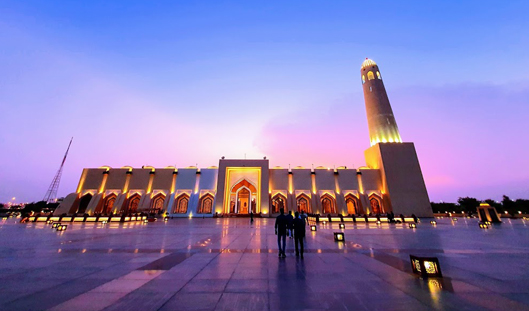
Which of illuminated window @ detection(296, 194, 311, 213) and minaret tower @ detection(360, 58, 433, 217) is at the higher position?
minaret tower @ detection(360, 58, 433, 217)

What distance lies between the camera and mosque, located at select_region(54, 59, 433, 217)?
35625 millimetres

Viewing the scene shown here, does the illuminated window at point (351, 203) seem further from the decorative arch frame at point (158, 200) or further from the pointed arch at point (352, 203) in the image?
the decorative arch frame at point (158, 200)

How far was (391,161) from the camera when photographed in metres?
37.7

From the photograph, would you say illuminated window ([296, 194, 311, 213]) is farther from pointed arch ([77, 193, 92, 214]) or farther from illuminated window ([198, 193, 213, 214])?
pointed arch ([77, 193, 92, 214])

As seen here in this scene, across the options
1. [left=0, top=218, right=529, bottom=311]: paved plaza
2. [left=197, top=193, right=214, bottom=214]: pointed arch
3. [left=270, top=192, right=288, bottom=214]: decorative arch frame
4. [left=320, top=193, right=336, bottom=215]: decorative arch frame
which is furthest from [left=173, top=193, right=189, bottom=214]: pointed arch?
[left=0, top=218, right=529, bottom=311]: paved plaza

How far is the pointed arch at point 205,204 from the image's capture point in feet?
123

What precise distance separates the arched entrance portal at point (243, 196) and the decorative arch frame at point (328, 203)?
41.6 feet

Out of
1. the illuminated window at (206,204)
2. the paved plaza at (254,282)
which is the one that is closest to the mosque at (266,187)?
the illuminated window at (206,204)

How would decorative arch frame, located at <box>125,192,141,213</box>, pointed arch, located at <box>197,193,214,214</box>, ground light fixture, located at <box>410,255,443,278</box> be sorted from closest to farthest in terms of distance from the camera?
ground light fixture, located at <box>410,255,443,278</box>, pointed arch, located at <box>197,193,214,214</box>, decorative arch frame, located at <box>125,192,141,213</box>

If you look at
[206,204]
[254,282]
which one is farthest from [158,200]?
[254,282]

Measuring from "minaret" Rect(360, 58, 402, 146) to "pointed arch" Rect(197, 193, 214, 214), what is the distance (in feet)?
110

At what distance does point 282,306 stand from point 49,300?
3050 millimetres

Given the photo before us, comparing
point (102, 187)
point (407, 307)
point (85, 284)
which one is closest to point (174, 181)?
point (102, 187)

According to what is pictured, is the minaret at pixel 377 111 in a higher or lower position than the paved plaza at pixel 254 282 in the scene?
higher
